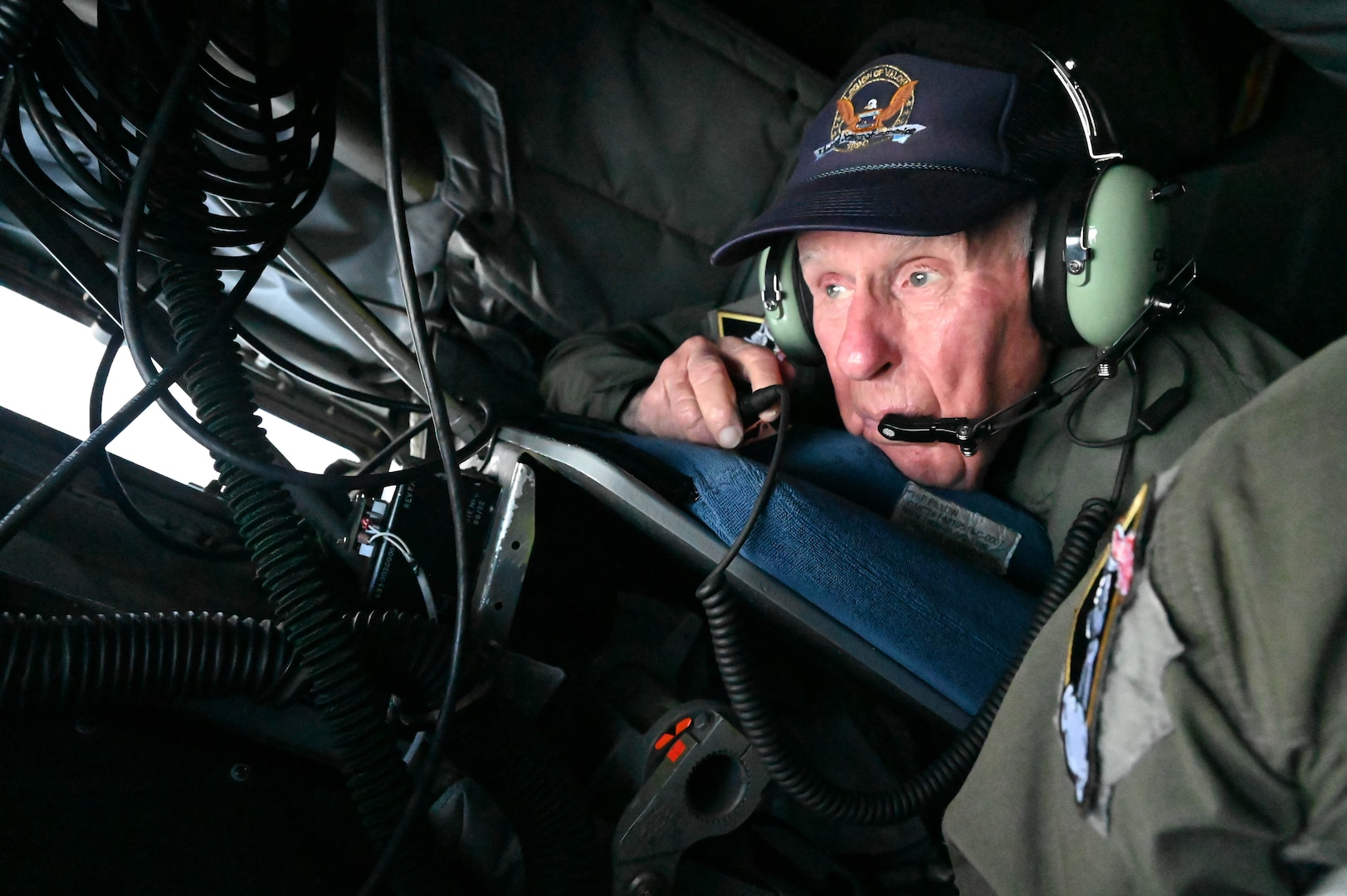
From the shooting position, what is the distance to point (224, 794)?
72 cm

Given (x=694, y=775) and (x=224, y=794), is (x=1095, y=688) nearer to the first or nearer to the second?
(x=694, y=775)

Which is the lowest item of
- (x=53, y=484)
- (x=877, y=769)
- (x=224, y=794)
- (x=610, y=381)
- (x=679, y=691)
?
Answer: (x=877, y=769)

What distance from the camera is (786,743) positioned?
827 millimetres

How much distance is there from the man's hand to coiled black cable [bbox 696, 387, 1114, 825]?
0.65 ft

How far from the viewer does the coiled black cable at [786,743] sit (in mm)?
808

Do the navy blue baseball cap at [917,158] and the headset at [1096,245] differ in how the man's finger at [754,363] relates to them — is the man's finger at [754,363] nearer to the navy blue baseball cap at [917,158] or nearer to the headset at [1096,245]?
the navy blue baseball cap at [917,158]

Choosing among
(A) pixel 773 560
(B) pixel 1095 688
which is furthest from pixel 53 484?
(B) pixel 1095 688

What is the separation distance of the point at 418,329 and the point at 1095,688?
66 cm

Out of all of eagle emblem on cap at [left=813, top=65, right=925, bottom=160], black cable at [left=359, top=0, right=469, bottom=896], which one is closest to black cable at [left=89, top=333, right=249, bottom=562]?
black cable at [left=359, top=0, right=469, bottom=896]

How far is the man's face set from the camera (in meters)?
0.99

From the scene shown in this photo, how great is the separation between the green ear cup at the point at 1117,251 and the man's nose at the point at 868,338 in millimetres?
230

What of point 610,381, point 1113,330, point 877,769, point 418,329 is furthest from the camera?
point 610,381

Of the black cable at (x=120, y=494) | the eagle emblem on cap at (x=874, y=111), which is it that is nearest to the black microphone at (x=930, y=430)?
the eagle emblem on cap at (x=874, y=111)

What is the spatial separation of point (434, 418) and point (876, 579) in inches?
19.7
